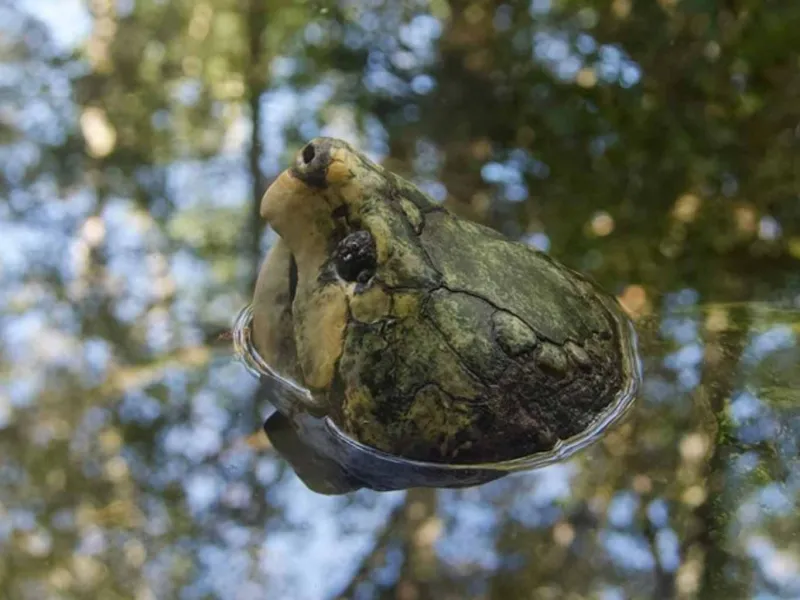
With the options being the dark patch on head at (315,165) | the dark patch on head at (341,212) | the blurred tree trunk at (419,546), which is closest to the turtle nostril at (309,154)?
the dark patch on head at (315,165)

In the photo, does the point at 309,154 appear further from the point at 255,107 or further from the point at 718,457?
the point at 255,107

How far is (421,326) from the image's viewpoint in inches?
71.2

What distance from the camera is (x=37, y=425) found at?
6.99ft

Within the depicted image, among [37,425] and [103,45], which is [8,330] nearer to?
[37,425]

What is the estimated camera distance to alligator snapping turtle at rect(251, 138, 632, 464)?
5.82 ft

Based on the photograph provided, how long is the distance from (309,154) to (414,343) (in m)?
0.57

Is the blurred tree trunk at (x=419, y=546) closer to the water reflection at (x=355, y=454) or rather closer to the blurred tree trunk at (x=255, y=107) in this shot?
the water reflection at (x=355, y=454)

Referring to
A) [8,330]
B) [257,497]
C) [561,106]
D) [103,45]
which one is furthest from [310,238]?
[103,45]

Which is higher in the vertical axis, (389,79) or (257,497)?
(257,497)

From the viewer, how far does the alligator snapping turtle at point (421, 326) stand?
1.77m

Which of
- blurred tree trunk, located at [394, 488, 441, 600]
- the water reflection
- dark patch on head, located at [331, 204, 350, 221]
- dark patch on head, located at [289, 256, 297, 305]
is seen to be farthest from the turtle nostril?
blurred tree trunk, located at [394, 488, 441, 600]

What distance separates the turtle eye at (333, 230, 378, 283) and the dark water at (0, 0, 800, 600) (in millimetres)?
499

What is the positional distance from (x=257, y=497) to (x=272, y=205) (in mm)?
736

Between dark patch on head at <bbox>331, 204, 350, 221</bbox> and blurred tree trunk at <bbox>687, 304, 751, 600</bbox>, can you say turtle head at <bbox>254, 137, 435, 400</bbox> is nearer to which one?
dark patch on head at <bbox>331, 204, 350, 221</bbox>
